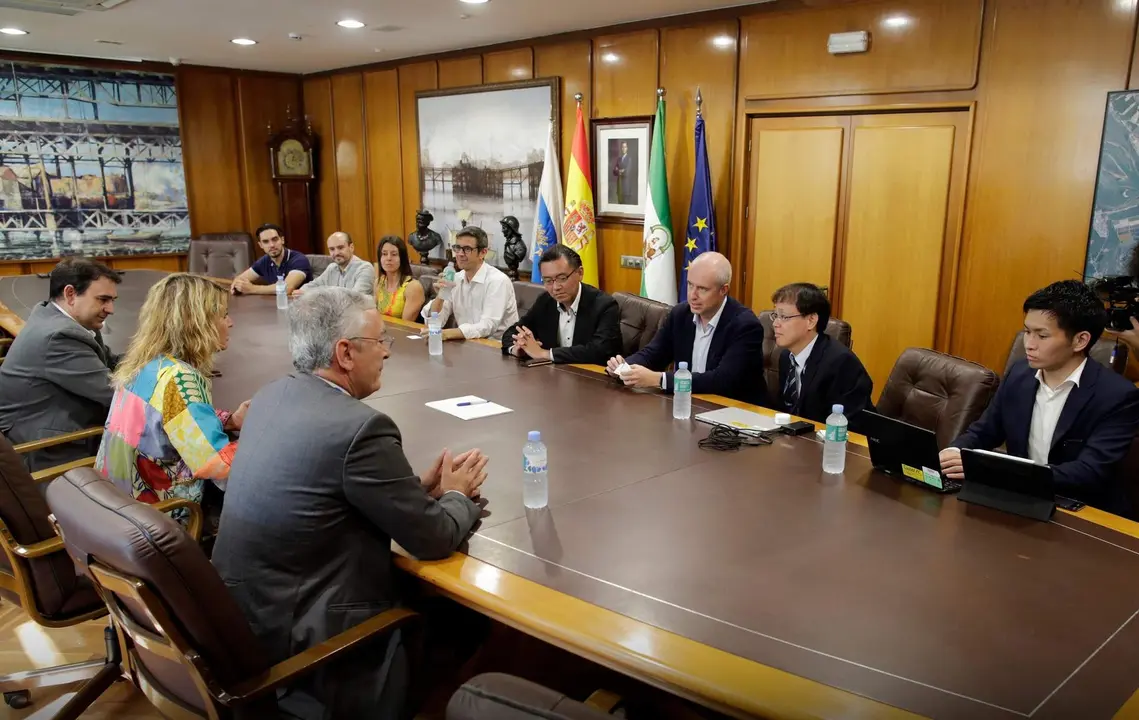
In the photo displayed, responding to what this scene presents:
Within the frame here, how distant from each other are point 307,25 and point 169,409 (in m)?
4.37

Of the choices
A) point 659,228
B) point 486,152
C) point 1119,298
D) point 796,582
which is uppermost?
point 486,152

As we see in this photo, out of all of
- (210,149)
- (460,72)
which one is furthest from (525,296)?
(210,149)

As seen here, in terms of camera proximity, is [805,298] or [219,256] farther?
[219,256]

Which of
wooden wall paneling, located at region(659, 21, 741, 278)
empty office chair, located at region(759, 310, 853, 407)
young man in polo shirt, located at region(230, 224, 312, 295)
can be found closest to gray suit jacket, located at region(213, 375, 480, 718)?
empty office chair, located at region(759, 310, 853, 407)

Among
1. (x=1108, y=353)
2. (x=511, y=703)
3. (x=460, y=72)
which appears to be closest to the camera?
(x=511, y=703)

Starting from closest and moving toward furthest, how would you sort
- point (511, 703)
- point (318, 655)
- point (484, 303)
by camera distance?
point (511, 703) < point (318, 655) < point (484, 303)

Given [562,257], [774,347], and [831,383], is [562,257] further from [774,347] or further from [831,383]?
[831,383]

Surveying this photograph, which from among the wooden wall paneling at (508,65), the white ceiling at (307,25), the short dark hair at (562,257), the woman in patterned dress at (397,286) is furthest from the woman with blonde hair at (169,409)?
the wooden wall paneling at (508,65)

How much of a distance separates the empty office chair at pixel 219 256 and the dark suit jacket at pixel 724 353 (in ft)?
18.9

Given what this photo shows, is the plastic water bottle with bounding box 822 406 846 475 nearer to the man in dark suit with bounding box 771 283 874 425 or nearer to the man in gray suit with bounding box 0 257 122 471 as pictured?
the man in dark suit with bounding box 771 283 874 425

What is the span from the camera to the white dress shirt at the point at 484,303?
4.51m

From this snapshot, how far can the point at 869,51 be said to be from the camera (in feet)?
15.1

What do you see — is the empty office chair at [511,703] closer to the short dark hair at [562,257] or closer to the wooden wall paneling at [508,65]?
the short dark hair at [562,257]

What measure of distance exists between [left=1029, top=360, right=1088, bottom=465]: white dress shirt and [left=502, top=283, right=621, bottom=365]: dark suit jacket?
5.95ft
